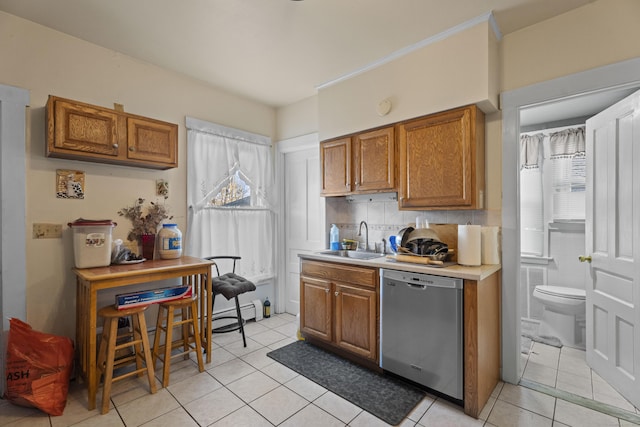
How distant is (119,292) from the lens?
8.45 ft

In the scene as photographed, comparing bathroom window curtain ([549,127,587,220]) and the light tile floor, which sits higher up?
bathroom window curtain ([549,127,587,220])

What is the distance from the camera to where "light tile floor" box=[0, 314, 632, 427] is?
6.12 ft

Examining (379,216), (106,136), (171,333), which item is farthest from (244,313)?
(106,136)

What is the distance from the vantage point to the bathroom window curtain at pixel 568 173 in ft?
10.9

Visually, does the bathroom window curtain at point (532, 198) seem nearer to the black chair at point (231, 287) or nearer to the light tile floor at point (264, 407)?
the light tile floor at point (264, 407)

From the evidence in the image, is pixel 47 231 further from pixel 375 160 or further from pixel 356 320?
pixel 375 160

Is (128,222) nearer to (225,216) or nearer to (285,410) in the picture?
(225,216)

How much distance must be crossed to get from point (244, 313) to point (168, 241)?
136 centimetres

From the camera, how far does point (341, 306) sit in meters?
2.65

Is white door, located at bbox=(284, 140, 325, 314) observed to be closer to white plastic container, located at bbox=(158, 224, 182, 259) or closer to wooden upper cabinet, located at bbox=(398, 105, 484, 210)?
wooden upper cabinet, located at bbox=(398, 105, 484, 210)

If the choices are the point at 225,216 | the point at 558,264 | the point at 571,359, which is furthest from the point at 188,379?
the point at 558,264

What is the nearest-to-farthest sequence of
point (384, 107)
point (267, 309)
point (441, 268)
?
1. point (441, 268)
2. point (384, 107)
3. point (267, 309)

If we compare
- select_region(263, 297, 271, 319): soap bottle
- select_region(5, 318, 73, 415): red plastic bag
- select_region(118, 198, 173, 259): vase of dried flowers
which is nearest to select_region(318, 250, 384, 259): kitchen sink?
select_region(263, 297, 271, 319): soap bottle

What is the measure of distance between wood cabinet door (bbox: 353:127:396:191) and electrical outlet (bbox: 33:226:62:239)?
8.09 ft
